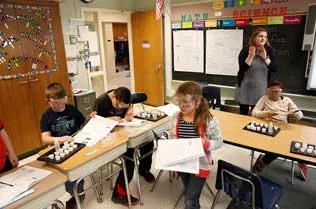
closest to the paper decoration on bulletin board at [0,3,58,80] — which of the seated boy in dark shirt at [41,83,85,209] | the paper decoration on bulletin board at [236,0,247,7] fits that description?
the seated boy in dark shirt at [41,83,85,209]

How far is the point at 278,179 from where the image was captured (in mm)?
2568

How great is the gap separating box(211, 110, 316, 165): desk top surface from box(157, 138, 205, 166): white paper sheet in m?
0.49

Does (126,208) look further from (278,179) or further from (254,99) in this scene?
(254,99)

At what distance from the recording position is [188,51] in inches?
176

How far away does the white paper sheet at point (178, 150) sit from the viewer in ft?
5.13

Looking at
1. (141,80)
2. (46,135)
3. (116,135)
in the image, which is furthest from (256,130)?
(141,80)

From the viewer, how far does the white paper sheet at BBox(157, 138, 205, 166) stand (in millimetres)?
1564

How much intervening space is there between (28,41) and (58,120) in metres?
1.63

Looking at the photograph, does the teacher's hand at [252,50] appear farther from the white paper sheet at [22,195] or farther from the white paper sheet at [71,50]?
the white paper sheet at [71,50]

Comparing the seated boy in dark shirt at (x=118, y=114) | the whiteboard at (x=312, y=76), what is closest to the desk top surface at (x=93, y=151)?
the seated boy in dark shirt at (x=118, y=114)

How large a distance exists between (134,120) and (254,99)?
1.58 m

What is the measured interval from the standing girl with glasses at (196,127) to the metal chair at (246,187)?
126 millimetres

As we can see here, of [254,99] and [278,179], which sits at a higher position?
[254,99]

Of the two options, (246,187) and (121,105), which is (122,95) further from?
(246,187)
